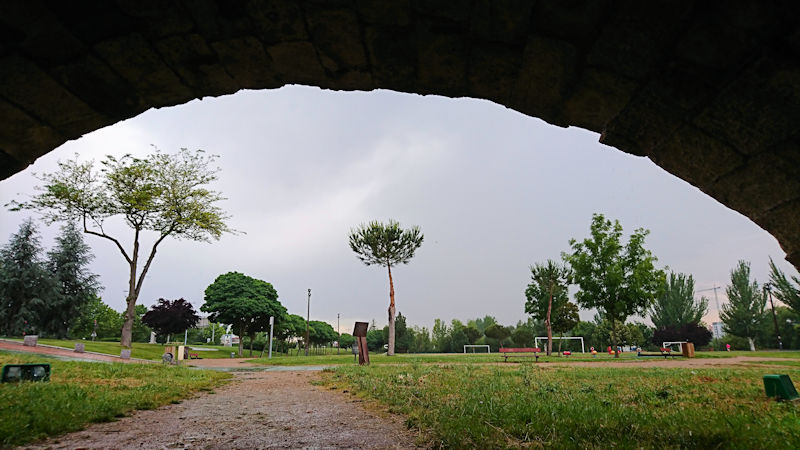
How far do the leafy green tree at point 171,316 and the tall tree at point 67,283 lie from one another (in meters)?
5.75

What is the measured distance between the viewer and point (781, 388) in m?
5.31

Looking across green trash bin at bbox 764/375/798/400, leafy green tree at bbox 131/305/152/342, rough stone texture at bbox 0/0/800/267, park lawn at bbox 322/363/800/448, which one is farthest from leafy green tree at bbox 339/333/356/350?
rough stone texture at bbox 0/0/800/267

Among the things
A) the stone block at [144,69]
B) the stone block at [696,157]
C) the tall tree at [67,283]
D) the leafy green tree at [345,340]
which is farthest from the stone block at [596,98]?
the leafy green tree at [345,340]

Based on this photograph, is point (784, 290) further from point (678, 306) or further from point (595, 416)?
point (595, 416)

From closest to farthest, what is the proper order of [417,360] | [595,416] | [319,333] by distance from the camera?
[595,416] → [417,360] → [319,333]

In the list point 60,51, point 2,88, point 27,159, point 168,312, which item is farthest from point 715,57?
point 168,312

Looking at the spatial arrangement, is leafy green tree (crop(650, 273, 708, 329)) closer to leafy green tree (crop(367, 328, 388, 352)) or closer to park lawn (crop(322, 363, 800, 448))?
leafy green tree (crop(367, 328, 388, 352))

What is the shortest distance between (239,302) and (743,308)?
53148 mm

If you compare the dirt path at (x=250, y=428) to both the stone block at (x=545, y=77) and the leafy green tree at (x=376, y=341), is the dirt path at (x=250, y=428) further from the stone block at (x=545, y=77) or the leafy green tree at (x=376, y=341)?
the leafy green tree at (x=376, y=341)

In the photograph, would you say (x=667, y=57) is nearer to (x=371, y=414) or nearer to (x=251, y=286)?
(x=371, y=414)

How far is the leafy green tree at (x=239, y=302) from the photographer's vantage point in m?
33.4

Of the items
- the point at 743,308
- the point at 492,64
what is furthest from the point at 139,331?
the point at 743,308

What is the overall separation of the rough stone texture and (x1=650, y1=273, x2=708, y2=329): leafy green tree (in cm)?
5736

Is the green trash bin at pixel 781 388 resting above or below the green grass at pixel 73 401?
above
